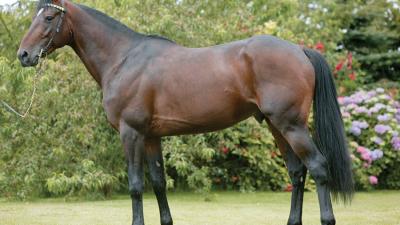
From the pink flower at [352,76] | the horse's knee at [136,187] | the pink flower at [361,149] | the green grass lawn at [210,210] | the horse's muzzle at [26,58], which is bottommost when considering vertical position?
the green grass lawn at [210,210]

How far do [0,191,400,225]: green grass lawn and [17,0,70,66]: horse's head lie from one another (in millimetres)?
2233

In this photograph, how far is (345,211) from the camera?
7.56 metres

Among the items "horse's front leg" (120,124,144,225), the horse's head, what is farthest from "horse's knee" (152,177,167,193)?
the horse's head

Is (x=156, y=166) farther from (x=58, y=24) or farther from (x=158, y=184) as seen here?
(x=58, y=24)

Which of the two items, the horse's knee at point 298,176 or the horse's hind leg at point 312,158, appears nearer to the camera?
the horse's hind leg at point 312,158

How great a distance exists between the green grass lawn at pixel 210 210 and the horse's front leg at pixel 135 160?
1616 mm

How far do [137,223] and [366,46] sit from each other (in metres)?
12.0

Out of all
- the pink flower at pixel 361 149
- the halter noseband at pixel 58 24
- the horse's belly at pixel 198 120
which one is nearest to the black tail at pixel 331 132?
the horse's belly at pixel 198 120

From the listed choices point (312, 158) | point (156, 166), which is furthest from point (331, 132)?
point (156, 166)

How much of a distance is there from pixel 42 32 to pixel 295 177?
248 centimetres

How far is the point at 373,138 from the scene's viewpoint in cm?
1036

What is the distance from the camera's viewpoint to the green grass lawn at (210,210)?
21.6 ft

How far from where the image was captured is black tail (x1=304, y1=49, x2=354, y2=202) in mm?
4766

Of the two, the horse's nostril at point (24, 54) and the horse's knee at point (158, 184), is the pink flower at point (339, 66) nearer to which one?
the horse's knee at point (158, 184)
